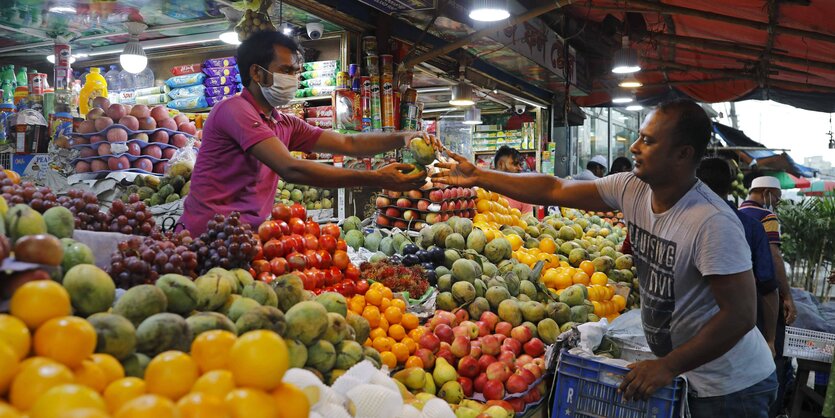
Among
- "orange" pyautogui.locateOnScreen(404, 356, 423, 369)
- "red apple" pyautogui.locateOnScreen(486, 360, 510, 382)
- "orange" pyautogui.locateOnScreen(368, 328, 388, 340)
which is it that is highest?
"orange" pyautogui.locateOnScreen(368, 328, 388, 340)

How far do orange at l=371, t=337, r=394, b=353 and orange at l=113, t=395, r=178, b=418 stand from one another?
174cm

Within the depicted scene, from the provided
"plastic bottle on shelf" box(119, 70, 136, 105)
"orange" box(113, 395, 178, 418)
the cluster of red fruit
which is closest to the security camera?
"plastic bottle on shelf" box(119, 70, 136, 105)

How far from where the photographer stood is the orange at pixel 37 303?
4.14ft

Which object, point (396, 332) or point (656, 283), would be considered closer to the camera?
point (656, 283)

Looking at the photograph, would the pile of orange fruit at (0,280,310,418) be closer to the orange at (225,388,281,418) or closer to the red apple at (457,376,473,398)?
the orange at (225,388,281,418)

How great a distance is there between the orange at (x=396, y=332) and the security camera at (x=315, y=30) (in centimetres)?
371

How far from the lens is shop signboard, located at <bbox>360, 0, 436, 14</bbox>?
543 centimetres

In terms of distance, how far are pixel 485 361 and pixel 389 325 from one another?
0.54 m

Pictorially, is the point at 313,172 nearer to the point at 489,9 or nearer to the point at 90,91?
the point at 489,9

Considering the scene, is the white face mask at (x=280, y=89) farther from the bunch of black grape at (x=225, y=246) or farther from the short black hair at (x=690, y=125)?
the short black hair at (x=690, y=125)

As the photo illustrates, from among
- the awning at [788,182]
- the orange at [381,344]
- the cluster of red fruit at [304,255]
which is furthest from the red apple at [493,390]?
the awning at [788,182]

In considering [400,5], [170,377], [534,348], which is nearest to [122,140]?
[400,5]

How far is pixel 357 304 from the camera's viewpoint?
2.90 metres

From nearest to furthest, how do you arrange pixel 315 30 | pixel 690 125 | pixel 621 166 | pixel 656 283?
pixel 690 125 → pixel 656 283 → pixel 315 30 → pixel 621 166
